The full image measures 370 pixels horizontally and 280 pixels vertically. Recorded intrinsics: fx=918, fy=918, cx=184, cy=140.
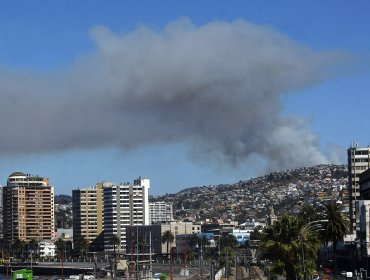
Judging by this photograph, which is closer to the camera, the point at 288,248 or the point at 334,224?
the point at 288,248

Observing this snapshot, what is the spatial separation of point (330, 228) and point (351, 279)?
44.0 feet

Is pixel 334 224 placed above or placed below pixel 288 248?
above

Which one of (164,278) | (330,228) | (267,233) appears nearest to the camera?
(267,233)

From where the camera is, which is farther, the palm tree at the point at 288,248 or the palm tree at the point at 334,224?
the palm tree at the point at 334,224

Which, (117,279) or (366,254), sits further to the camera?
(117,279)

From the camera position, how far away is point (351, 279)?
12888cm

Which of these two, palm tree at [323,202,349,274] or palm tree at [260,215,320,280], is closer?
palm tree at [260,215,320,280]

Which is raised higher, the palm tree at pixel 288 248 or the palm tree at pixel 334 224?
the palm tree at pixel 334 224

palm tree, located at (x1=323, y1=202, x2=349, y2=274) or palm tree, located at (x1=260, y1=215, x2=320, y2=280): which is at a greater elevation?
palm tree, located at (x1=323, y1=202, x2=349, y2=274)

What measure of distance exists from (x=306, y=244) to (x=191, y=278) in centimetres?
8508

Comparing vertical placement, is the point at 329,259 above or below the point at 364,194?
below

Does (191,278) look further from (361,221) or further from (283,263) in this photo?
(283,263)

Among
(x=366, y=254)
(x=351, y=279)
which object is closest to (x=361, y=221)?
(x=366, y=254)

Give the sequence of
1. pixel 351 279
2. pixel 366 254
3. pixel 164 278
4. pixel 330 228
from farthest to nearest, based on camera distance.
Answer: pixel 164 278
pixel 366 254
pixel 351 279
pixel 330 228
